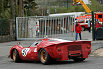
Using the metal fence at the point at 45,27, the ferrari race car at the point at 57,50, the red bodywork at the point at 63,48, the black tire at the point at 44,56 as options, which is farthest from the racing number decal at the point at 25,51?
the metal fence at the point at 45,27

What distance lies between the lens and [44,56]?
11680 mm

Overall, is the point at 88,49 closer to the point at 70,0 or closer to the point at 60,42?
the point at 60,42

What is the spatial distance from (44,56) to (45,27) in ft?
55.8

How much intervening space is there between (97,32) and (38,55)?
46.9 feet

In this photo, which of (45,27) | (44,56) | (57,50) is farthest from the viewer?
(45,27)

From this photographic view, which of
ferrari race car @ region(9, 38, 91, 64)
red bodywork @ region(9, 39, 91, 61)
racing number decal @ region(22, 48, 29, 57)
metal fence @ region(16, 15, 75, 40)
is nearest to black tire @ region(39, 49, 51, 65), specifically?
ferrari race car @ region(9, 38, 91, 64)

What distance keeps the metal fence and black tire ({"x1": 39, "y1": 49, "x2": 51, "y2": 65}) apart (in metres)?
15.7

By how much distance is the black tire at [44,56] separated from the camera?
11388 millimetres

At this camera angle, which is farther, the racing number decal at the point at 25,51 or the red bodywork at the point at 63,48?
the racing number decal at the point at 25,51

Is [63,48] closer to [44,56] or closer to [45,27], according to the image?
[44,56]

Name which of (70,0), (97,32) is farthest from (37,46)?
(70,0)

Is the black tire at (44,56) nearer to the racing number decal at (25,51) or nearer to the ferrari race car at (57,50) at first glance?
the ferrari race car at (57,50)

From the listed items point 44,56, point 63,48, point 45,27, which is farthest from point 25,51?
point 45,27

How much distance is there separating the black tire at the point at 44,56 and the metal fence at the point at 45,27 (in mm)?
15654
